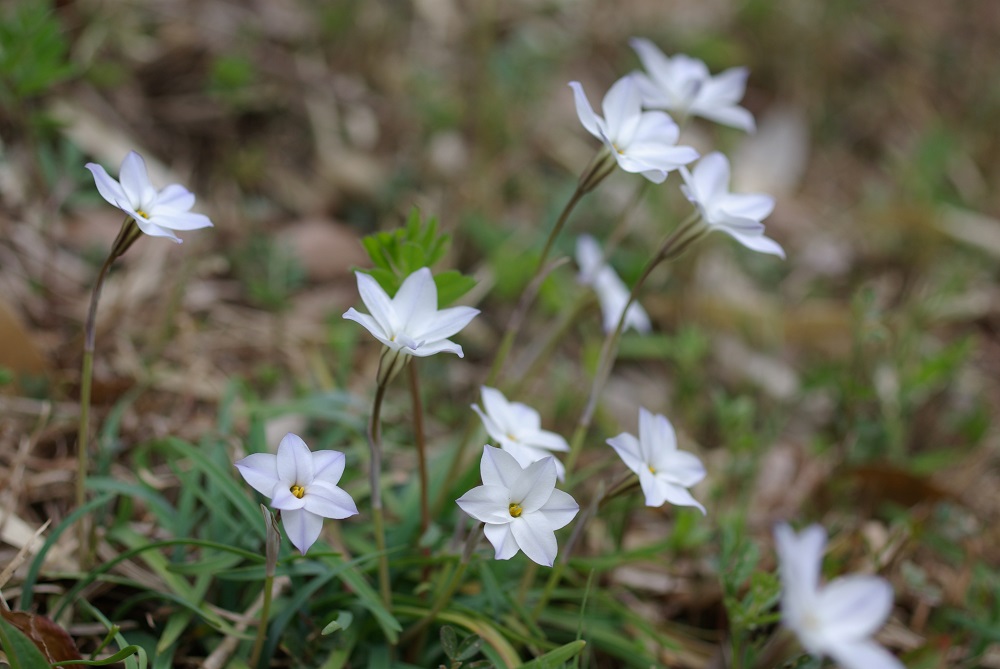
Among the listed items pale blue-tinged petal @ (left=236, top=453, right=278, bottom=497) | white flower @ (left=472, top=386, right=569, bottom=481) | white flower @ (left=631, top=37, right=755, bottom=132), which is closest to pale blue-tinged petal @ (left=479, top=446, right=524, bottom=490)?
white flower @ (left=472, top=386, right=569, bottom=481)

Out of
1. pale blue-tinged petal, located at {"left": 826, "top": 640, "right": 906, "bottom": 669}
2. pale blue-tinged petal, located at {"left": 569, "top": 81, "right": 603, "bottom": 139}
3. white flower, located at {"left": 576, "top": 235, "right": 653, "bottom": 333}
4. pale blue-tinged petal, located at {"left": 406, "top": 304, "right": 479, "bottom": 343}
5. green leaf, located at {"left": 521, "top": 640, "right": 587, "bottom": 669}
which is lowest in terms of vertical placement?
green leaf, located at {"left": 521, "top": 640, "right": 587, "bottom": 669}

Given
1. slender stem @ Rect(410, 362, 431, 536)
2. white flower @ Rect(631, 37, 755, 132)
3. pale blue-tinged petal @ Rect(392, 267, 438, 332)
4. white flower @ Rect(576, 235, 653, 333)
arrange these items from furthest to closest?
white flower @ Rect(576, 235, 653, 333)
white flower @ Rect(631, 37, 755, 132)
slender stem @ Rect(410, 362, 431, 536)
pale blue-tinged petal @ Rect(392, 267, 438, 332)

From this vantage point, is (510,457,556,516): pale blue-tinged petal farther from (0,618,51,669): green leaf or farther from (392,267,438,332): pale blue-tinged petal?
(0,618,51,669): green leaf

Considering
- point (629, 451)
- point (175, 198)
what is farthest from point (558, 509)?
point (175, 198)

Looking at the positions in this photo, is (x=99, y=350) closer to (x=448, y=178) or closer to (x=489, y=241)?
(x=489, y=241)

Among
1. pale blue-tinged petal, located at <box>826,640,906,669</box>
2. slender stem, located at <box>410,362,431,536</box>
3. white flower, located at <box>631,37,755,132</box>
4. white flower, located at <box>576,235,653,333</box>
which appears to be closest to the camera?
pale blue-tinged petal, located at <box>826,640,906,669</box>

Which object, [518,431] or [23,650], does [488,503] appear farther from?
[23,650]

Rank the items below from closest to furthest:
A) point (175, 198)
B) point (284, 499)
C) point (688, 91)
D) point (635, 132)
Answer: point (284, 499)
point (175, 198)
point (635, 132)
point (688, 91)

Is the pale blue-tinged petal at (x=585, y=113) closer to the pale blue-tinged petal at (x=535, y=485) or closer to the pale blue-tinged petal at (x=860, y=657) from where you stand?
the pale blue-tinged petal at (x=535, y=485)
